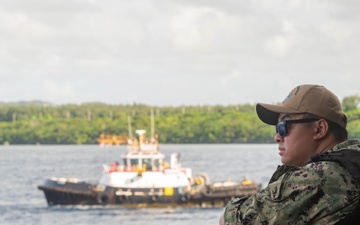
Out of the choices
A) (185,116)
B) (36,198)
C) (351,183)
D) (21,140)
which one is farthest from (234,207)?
(21,140)

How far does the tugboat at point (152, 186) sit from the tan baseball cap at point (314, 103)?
3895 cm

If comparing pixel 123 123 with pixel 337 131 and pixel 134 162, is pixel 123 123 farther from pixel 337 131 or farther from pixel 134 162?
pixel 337 131

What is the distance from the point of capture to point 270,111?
368cm

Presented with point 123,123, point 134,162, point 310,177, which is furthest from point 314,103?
point 123,123

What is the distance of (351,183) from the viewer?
3.35 meters

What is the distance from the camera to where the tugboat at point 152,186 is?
43219mm

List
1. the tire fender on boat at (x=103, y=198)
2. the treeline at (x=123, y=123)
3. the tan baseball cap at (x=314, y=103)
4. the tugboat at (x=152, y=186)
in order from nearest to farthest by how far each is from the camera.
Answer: the tan baseball cap at (x=314, y=103) < the tugboat at (x=152, y=186) < the tire fender on boat at (x=103, y=198) < the treeline at (x=123, y=123)

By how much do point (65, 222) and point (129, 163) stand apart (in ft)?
12.2

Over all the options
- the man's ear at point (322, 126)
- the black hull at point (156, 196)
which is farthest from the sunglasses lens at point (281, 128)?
the black hull at point (156, 196)

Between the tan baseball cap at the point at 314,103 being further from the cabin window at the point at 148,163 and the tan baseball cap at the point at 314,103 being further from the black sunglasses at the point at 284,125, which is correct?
the cabin window at the point at 148,163

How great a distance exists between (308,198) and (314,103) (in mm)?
375

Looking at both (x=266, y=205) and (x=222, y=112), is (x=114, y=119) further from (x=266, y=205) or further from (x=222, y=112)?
(x=266, y=205)

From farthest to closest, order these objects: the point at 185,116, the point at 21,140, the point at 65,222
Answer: the point at 21,140, the point at 185,116, the point at 65,222

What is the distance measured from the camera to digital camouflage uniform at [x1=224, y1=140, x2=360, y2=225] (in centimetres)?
331
